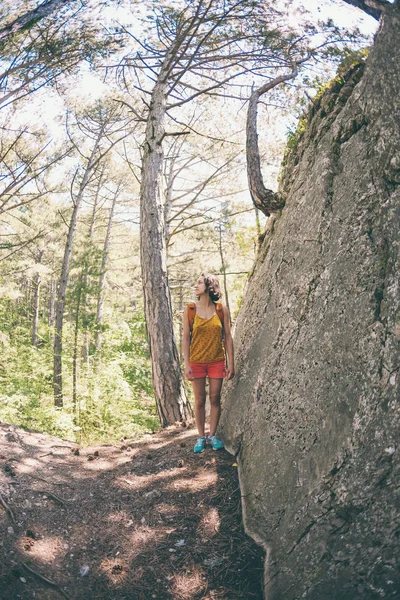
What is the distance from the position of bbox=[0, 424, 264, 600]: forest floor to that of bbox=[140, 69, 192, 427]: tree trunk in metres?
1.92

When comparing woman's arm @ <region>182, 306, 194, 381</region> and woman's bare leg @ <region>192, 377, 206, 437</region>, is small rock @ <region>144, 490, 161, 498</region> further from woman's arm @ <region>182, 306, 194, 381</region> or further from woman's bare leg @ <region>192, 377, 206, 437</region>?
woman's arm @ <region>182, 306, 194, 381</region>

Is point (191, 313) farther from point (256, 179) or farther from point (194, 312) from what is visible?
point (256, 179)

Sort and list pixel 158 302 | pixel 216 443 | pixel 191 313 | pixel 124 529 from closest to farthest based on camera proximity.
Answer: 1. pixel 124 529
2. pixel 216 443
3. pixel 191 313
4. pixel 158 302

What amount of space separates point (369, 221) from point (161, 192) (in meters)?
4.77

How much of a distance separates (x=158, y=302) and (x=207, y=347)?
252cm

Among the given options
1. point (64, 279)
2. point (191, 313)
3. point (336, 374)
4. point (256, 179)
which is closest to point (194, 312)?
point (191, 313)

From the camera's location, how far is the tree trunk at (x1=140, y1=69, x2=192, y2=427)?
6574 millimetres

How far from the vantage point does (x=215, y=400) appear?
4.35m

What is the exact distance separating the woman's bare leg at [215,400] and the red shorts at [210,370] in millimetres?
67

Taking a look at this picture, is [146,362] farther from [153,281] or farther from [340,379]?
[340,379]

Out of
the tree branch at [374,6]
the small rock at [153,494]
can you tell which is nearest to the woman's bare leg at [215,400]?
the small rock at [153,494]

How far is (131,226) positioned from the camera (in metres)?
21.2

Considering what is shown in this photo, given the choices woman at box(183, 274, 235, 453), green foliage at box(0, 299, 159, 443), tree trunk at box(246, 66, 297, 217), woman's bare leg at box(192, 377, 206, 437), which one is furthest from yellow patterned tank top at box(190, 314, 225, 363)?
green foliage at box(0, 299, 159, 443)

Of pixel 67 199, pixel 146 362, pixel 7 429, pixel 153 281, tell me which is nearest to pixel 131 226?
pixel 67 199
